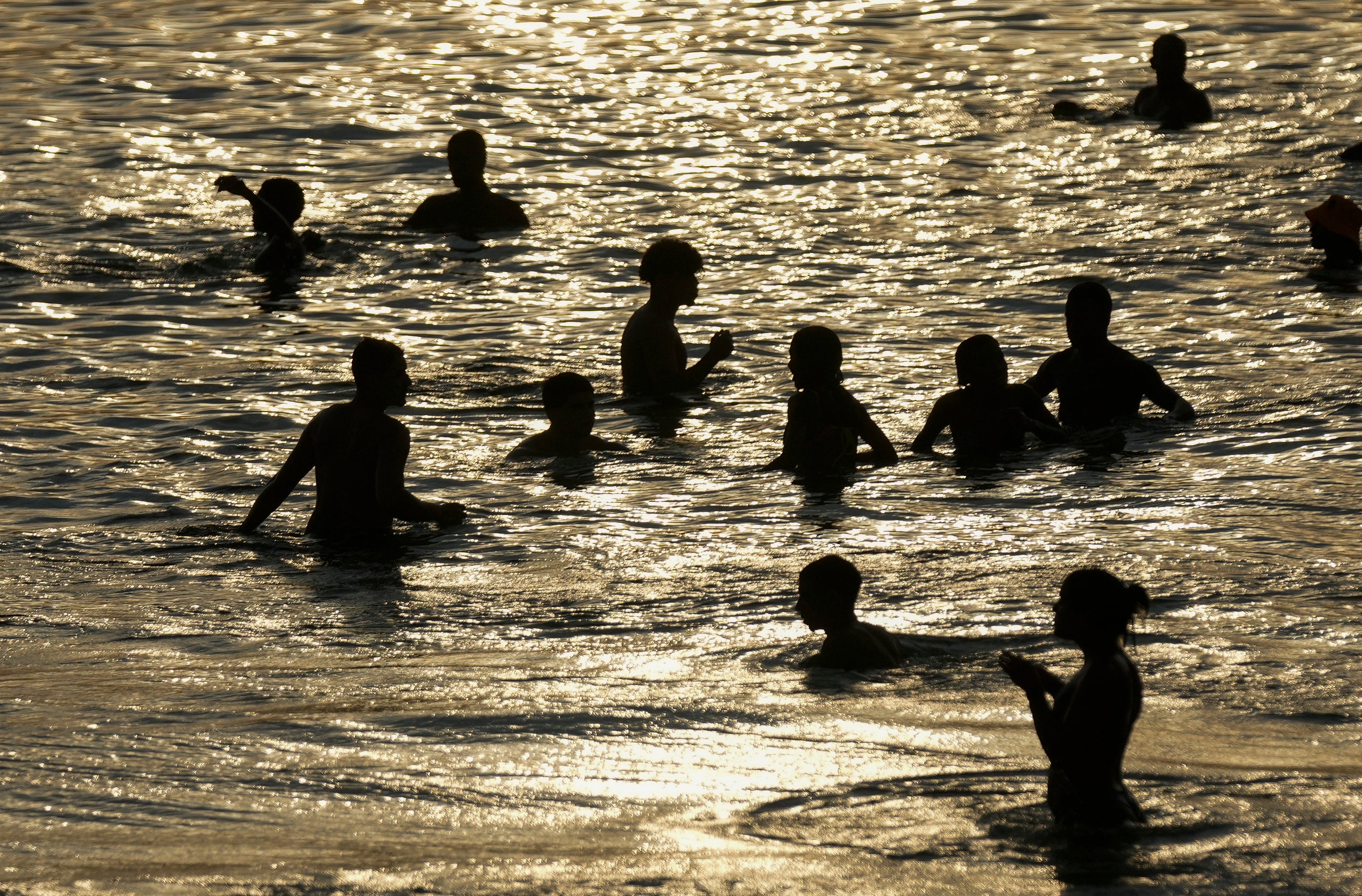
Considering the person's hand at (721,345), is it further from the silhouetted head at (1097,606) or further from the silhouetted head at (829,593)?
the silhouetted head at (1097,606)

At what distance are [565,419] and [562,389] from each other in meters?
0.19

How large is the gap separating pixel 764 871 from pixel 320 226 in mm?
13671

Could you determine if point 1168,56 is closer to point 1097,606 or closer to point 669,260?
point 669,260

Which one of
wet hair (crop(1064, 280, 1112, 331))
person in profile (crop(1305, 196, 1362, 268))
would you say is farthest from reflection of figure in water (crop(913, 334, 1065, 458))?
person in profile (crop(1305, 196, 1362, 268))

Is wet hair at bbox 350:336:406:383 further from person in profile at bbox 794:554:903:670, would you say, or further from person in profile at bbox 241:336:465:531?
person in profile at bbox 794:554:903:670

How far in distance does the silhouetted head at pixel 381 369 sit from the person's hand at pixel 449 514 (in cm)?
69

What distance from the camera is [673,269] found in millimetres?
12336

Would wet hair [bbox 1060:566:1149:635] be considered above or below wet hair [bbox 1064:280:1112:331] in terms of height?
below

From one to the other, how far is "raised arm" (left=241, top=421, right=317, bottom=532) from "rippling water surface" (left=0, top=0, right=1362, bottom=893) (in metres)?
0.21

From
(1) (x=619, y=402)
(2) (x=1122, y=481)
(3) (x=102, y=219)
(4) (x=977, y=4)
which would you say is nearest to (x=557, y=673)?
(2) (x=1122, y=481)

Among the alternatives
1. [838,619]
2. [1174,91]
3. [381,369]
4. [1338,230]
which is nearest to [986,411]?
[381,369]

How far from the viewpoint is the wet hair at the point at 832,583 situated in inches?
276

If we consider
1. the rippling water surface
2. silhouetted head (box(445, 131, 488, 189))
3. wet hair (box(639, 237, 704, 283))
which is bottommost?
the rippling water surface

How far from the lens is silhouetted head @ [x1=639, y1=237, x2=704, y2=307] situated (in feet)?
40.2
